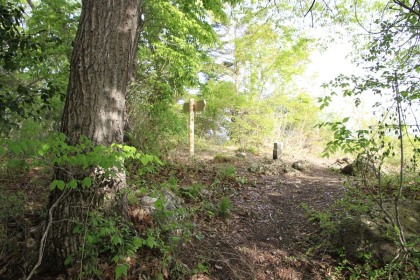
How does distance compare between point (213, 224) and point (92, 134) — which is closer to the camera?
point (92, 134)

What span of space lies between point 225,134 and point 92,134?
8971mm

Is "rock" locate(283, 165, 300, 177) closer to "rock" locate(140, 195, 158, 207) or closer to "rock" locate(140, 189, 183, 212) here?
"rock" locate(140, 189, 183, 212)

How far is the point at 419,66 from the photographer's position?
325 centimetres

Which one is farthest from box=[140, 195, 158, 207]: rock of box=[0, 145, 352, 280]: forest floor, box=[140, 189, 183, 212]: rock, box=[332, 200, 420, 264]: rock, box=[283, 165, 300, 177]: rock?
box=[283, 165, 300, 177]: rock

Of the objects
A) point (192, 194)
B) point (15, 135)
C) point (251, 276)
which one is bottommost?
point (251, 276)

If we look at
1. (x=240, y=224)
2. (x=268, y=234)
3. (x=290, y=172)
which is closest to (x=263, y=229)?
(x=268, y=234)

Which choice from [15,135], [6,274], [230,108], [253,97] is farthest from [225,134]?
[6,274]

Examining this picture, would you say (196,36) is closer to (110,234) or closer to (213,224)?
(213,224)

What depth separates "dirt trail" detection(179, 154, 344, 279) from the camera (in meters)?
2.93

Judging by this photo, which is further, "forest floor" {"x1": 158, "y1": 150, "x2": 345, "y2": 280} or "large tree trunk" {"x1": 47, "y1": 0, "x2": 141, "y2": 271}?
"forest floor" {"x1": 158, "y1": 150, "x2": 345, "y2": 280}

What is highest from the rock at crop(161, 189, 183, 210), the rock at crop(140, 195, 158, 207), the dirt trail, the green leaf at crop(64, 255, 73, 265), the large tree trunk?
the large tree trunk

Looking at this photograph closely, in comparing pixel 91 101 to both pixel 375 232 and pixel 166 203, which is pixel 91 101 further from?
pixel 375 232

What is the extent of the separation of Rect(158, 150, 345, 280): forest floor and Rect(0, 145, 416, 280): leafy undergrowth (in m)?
0.01

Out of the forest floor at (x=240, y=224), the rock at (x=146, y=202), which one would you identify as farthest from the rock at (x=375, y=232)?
the rock at (x=146, y=202)
